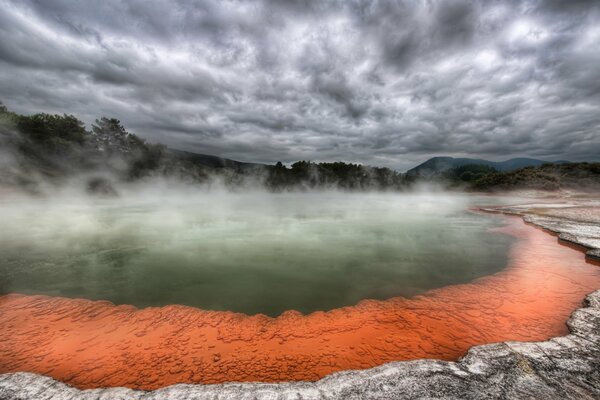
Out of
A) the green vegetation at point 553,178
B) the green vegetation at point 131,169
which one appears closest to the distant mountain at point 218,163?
the green vegetation at point 131,169

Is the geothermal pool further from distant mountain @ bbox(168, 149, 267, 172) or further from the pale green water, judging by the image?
distant mountain @ bbox(168, 149, 267, 172)

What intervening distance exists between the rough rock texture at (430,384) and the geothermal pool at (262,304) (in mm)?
372

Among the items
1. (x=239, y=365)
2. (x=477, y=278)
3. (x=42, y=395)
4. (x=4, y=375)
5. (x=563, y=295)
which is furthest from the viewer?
(x=477, y=278)

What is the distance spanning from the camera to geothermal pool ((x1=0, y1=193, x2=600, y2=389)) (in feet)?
11.4

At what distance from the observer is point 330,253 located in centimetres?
913

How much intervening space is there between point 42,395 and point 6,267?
736 centimetres

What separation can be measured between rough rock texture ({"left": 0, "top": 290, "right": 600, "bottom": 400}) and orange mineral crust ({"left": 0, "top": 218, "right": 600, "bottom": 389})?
37 centimetres

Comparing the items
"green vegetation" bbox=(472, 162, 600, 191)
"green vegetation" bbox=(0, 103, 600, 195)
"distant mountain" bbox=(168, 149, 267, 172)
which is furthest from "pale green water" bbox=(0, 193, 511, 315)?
"distant mountain" bbox=(168, 149, 267, 172)

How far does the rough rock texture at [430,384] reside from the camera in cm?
255

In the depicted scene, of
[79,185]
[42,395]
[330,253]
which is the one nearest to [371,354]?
[42,395]

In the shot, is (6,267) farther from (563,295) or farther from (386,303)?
(563,295)

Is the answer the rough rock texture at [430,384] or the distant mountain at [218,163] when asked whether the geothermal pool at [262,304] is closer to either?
the rough rock texture at [430,384]

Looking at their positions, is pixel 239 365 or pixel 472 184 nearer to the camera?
pixel 239 365

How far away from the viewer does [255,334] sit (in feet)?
13.7
